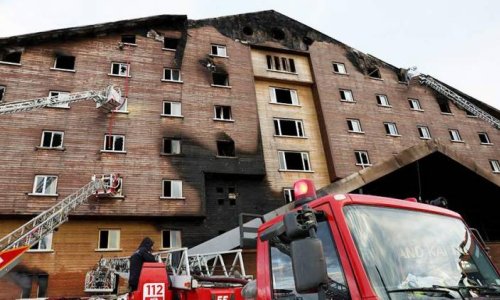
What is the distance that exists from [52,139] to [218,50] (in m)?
13.1

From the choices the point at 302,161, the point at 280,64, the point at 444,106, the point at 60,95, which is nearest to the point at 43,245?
the point at 60,95

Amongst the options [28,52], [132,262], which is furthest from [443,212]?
[28,52]

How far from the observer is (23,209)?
1730 centimetres

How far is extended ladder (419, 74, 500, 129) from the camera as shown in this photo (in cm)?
2986

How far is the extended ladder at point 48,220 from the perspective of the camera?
47.7 feet

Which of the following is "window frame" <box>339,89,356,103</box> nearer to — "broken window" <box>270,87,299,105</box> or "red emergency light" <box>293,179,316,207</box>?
"broken window" <box>270,87,299,105</box>

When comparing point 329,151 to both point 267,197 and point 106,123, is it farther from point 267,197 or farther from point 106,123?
point 106,123

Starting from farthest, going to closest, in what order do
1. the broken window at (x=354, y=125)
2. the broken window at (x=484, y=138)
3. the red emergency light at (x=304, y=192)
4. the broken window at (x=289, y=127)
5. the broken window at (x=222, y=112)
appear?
the broken window at (x=484, y=138) < the broken window at (x=354, y=125) < the broken window at (x=289, y=127) < the broken window at (x=222, y=112) < the red emergency light at (x=304, y=192)

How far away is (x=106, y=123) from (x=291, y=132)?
41.7ft

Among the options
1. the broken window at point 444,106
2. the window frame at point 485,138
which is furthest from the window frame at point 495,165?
the broken window at point 444,106

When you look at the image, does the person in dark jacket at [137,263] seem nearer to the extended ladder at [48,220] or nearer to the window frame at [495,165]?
the extended ladder at [48,220]

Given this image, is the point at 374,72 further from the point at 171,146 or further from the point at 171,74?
the point at 171,146

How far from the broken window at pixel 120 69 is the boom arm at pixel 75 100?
2327 millimetres

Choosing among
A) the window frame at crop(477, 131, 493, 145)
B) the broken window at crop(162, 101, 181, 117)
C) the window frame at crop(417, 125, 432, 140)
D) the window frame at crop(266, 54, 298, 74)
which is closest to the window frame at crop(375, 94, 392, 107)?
the window frame at crop(417, 125, 432, 140)
